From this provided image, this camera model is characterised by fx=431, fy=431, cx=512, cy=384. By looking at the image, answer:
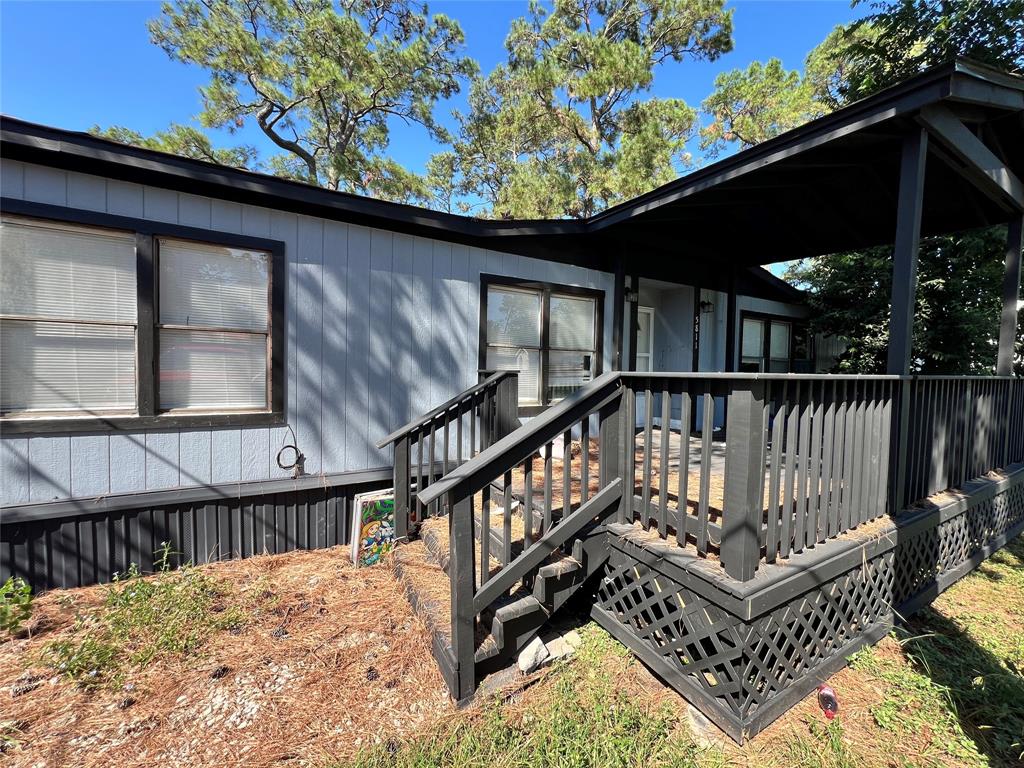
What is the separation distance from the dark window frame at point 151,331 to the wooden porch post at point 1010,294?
7066mm

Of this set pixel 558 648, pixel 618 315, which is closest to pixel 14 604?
pixel 558 648

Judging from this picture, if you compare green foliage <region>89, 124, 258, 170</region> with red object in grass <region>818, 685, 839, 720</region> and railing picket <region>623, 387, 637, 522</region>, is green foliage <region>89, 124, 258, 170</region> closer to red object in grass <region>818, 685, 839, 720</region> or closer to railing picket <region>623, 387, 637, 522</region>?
railing picket <region>623, 387, 637, 522</region>

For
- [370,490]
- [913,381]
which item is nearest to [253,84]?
[370,490]

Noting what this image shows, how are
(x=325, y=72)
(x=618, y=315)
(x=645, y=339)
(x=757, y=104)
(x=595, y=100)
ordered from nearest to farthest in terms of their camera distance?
(x=618, y=315), (x=645, y=339), (x=325, y=72), (x=757, y=104), (x=595, y=100)

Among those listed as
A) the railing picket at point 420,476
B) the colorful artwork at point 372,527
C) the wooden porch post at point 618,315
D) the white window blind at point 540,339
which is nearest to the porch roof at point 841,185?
the wooden porch post at point 618,315

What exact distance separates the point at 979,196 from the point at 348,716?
6.86 metres

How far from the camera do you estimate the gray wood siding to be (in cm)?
308

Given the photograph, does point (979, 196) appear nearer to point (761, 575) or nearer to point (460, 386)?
point (761, 575)

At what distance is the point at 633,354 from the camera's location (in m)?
6.11

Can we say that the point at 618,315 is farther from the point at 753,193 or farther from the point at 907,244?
the point at 907,244

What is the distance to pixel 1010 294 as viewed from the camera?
4355mm

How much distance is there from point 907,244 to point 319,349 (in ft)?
15.4

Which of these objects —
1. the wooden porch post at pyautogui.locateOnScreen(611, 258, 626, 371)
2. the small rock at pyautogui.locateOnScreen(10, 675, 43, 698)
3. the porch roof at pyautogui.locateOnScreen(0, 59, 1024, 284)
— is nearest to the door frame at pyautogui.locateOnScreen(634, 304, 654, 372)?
the porch roof at pyautogui.locateOnScreen(0, 59, 1024, 284)

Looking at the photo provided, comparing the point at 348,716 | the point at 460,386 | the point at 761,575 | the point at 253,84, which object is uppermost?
the point at 253,84
